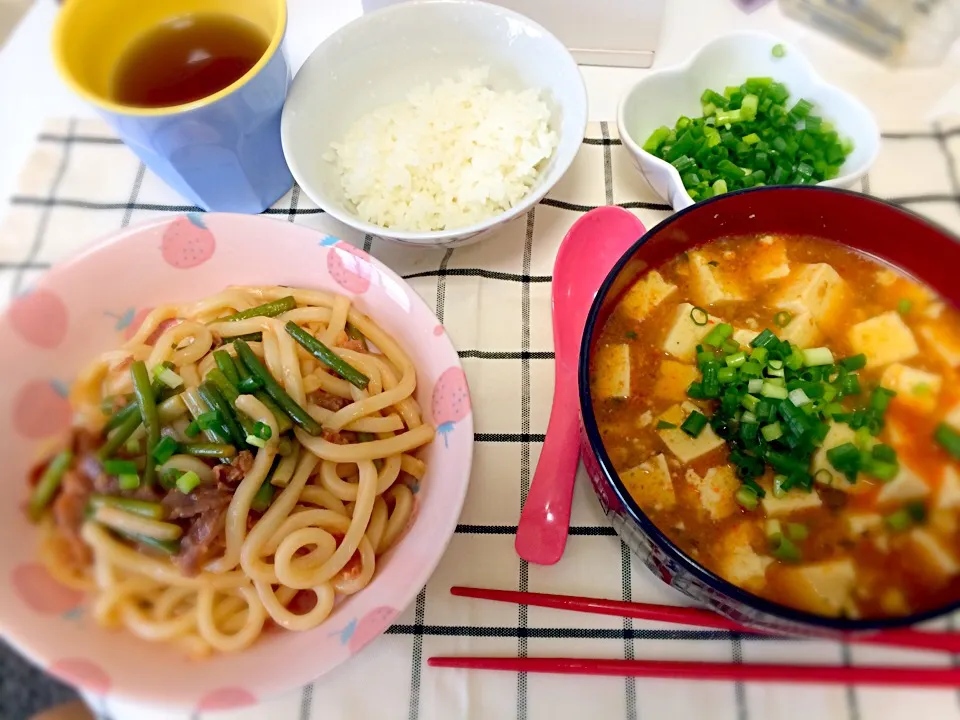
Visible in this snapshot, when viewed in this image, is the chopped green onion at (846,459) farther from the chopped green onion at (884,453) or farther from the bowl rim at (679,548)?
the bowl rim at (679,548)

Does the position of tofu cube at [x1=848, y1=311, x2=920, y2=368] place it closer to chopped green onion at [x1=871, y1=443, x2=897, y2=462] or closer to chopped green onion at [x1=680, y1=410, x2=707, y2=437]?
chopped green onion at [x1=871, y1=443, x2=897, y2=462]

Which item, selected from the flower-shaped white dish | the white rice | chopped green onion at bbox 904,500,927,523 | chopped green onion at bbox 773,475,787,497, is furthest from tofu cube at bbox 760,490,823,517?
the white rice

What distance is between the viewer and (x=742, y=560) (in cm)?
88

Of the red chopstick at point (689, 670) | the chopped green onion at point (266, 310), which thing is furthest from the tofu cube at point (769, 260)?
the chopped green onion at point (266, 310)

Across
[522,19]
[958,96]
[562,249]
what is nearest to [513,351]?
[562,249]

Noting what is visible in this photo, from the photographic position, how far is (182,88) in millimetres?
1211

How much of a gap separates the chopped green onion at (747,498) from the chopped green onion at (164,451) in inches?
31.6

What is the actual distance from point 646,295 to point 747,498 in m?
0.35

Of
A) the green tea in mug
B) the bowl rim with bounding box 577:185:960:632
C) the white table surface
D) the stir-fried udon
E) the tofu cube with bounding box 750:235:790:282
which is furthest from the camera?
the white table surface

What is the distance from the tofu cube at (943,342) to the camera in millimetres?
969

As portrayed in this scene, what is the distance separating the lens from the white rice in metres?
1.26

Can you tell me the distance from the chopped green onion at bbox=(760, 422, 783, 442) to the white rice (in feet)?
2.08

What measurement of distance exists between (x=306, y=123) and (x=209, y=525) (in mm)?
789

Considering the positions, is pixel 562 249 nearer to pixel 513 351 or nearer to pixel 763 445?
pixel 513 351
